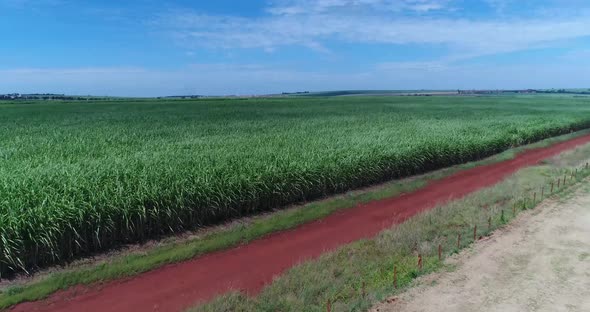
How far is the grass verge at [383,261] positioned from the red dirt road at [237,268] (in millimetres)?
909

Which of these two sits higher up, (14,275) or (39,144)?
(39,144)

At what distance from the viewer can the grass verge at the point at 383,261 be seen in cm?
739

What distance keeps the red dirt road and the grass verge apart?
0.91 metres

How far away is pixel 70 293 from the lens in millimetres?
8305

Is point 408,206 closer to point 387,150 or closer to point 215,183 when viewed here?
point 387,150

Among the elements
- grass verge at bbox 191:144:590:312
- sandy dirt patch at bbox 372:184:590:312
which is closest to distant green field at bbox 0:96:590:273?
grass verge at bbox 191:144:590:312

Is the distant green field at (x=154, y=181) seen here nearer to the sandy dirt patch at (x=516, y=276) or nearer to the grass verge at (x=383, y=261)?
the grass verge at (x=383, y=261)

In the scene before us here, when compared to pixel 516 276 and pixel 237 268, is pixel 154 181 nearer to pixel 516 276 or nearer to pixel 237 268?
pixel 237 268

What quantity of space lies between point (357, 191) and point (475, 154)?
40.8 feet

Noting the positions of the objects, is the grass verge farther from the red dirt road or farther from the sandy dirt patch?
the red dirt road

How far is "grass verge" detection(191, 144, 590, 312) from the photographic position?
7391mm

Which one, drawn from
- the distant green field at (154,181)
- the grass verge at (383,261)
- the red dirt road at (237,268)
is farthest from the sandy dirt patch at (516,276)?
the distant green field at (154,181)

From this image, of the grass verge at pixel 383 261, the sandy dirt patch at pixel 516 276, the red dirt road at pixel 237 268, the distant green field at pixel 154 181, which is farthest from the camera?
the distant green field at pixel 154 181

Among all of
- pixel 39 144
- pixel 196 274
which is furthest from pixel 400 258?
pixel 39 144
